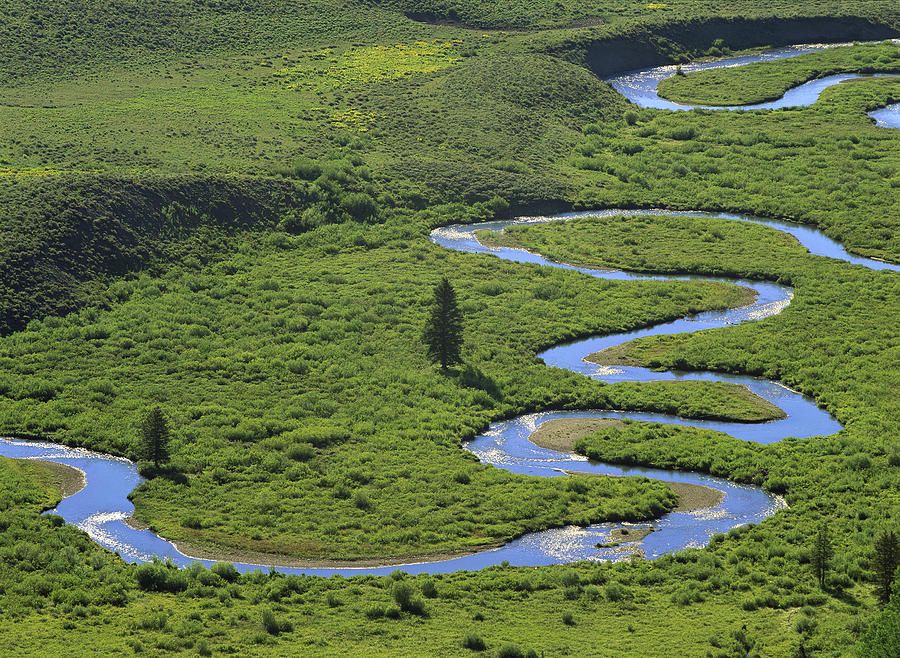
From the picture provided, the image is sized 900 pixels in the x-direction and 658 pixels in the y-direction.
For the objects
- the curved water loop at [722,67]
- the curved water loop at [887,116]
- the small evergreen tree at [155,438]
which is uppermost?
the curved water loop at [722,67]

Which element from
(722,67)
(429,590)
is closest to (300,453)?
(429,590)

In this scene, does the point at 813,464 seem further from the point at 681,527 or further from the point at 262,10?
the point at 262,10

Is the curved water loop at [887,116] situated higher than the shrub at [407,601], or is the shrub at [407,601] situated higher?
the curved water loop at [887,116]

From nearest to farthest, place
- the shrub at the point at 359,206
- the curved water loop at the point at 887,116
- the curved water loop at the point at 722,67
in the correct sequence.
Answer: the shrub at the point at 359,206
the curved water loop at the point at 887,116
the curved water loop at the point at 722,67

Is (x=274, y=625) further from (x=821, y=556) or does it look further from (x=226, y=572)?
(x=821, y=556)

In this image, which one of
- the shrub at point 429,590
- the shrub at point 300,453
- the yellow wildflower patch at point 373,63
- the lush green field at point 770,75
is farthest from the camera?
the lush green field at point 770,75

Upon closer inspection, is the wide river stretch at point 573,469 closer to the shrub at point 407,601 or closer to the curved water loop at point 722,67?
the shrub at point 407,601

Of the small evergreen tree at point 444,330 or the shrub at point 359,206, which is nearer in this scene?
the small evergreen tree at point 444,330

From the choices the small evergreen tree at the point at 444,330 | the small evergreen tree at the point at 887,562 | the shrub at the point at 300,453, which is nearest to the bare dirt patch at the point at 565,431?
the small evergreen tree at the point at 444,330
